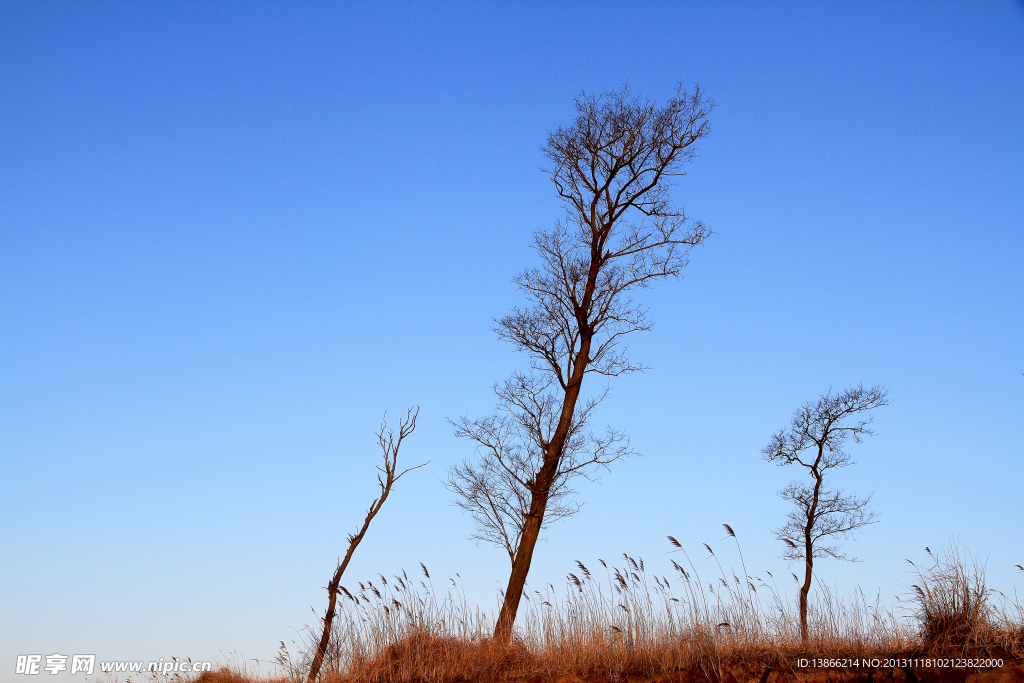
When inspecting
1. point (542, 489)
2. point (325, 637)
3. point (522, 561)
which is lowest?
point (325, 637)

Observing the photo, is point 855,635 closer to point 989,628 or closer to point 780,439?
point 989,628

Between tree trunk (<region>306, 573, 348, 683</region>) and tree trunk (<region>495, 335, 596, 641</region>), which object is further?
tree trunk (<region>495, 335, 596, 641</region>)

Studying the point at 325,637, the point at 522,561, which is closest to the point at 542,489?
the point at 522,561

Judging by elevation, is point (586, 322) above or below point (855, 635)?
above

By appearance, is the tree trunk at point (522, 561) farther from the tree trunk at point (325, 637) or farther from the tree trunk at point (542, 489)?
the tree trunk at point (325, 637)

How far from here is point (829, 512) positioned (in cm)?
2333

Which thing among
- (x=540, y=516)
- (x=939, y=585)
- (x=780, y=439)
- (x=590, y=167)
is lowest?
(x=939, y=585)

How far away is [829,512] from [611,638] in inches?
656

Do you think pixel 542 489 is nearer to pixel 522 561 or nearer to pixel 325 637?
pixel 522 561

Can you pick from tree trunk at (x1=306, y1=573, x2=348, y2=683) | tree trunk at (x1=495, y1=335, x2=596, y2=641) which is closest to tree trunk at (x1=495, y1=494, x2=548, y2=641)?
tree trunk at (x1=495, y1=335, x2=596, y2=641)

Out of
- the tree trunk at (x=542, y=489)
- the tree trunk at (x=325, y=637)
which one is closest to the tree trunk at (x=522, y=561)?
the tree trunk at (x=542, y=489)

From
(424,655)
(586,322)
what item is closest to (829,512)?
(586,322)

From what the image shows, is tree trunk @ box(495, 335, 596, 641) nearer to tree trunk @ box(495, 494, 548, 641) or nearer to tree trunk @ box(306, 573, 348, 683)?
tree trunk @ box(495, 494, 548, 641)

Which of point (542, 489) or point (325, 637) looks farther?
point (542, 489)
